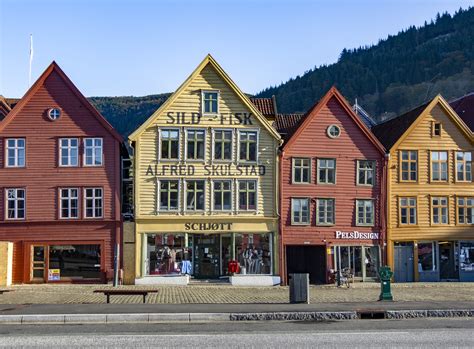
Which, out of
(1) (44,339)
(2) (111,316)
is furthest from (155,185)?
(1) (44,339)

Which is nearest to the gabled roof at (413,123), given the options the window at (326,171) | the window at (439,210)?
the window at (326,171)

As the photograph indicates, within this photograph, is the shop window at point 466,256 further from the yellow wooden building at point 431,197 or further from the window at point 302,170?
the window at point 302,170

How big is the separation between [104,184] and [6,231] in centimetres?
622

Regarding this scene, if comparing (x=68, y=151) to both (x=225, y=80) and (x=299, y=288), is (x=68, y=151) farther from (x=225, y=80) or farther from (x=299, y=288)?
(x=299, y=288)

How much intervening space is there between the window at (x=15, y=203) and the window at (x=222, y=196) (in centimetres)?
1131

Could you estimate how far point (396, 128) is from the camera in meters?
44.6

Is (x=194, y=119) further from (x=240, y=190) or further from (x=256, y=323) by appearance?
(x=256, y=323)

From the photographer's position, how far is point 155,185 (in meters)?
39.2

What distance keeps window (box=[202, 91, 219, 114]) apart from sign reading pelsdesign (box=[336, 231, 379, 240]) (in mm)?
10792

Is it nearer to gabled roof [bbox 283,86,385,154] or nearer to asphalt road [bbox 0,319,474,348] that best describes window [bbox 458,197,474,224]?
gabled roof [bbox 283,86,385,154]

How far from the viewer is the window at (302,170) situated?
4094 cm

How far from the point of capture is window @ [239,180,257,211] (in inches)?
1580

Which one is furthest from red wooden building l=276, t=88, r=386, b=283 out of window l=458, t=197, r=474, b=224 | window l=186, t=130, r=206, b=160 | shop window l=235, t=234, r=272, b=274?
window l=458, t=197, r=474, b=224

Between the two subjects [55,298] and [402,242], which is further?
[402,242]
